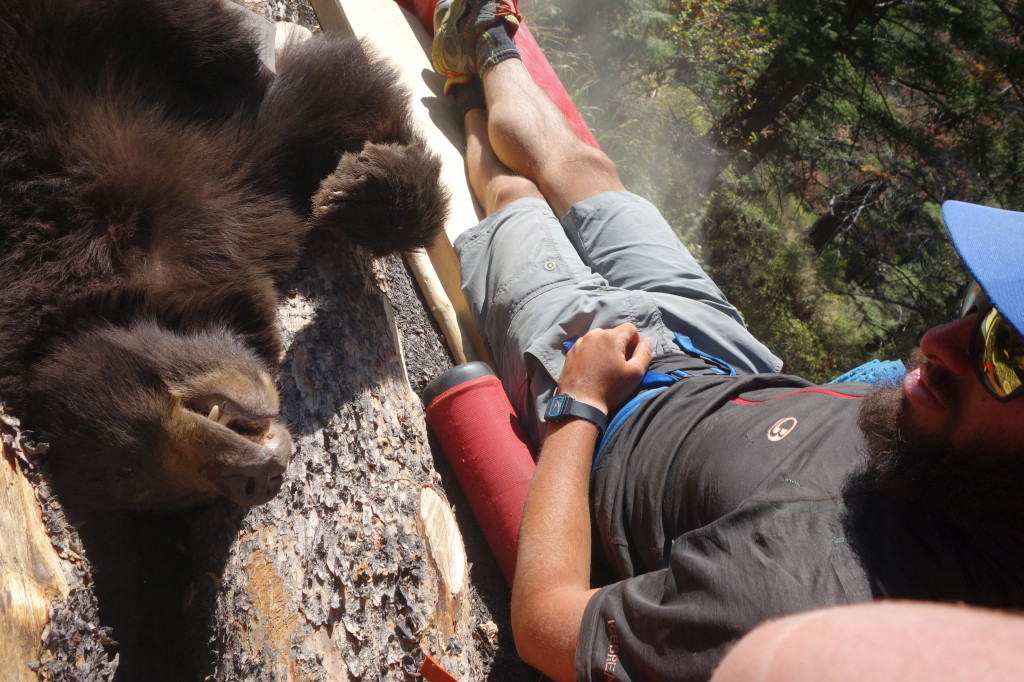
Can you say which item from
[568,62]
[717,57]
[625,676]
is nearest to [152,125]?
[625,676]

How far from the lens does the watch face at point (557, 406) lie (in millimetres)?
2232

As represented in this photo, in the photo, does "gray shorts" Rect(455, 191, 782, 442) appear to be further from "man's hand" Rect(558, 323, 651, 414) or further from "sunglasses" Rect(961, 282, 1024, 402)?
"sunglasses" Rect(961, 282, 1024, 402)

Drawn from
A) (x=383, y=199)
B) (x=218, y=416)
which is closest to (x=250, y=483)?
(x=218, y=416)

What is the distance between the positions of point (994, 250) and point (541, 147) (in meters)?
2.04

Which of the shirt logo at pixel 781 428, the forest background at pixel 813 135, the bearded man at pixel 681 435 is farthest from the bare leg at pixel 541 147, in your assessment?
the forest background at pixel 813 135

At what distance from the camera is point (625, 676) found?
156 cm

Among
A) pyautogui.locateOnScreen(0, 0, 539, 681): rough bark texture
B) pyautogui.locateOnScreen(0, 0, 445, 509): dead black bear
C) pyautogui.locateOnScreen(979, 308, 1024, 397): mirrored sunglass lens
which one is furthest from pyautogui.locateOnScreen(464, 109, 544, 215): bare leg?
pyautogui.locateOnScreen(979, 308, 1024, 397): mirrored sunglass lens

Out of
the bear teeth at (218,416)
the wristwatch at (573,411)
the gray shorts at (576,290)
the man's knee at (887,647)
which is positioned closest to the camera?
the man's knee at (887,647)

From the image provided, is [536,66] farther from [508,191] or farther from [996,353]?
[996,353]

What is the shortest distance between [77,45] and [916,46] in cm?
641

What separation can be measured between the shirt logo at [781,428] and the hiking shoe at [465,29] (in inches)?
89.1

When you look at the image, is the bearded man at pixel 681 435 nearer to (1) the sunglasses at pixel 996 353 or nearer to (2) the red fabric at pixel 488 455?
(1) the sunglasses at pixel 996 353

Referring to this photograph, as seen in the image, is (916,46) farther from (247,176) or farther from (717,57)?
(247,176)

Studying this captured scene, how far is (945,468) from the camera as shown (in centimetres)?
147
